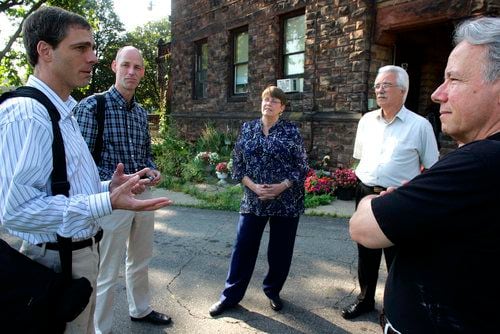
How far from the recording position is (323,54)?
851 centimetres

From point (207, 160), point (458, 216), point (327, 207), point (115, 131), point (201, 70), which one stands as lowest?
point (327, 207)

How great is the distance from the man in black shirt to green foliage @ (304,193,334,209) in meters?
5.57

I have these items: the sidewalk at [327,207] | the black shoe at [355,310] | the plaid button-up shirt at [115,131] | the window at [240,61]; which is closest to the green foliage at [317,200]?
the sidewalk at [327,207]

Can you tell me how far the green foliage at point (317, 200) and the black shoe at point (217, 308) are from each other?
3.74 metres

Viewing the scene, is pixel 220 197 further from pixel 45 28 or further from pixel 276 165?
pixel 45 28

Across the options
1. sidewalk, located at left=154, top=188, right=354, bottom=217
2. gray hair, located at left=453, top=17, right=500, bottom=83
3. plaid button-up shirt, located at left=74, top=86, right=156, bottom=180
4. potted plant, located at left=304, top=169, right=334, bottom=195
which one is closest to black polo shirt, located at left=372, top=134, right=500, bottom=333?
gray hair, located at left=453, top=17, right=500, bottom=83

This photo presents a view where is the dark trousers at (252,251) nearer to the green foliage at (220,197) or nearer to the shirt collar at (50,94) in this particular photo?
the shirt collar at (50,94)

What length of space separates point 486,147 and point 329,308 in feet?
8.82

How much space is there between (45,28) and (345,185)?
6285 mm

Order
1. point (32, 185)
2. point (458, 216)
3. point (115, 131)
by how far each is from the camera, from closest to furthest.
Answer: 1. point (458, 216)
2. point (32, 185)
3. point (115, 131)

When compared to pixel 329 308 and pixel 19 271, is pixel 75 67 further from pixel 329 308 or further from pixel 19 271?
pixel 329 308

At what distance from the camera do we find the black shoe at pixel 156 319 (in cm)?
325

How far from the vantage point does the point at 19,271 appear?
1569 millimetres

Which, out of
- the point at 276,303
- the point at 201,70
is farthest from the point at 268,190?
the point at 201,70
